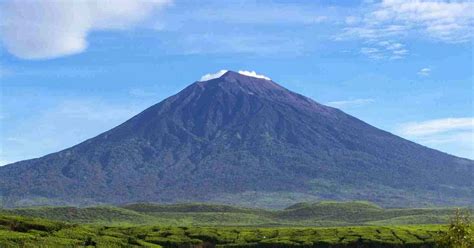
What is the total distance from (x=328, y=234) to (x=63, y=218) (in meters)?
96.9

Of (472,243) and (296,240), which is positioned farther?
(296,240)

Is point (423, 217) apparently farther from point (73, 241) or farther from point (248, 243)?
point (73, 241)

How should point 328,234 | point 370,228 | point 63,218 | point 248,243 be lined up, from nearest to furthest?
point 248,243 → point 328,234 → point 370,228 → point 63,218

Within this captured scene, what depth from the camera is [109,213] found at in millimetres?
191000

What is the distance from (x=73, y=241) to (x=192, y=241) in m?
28.1

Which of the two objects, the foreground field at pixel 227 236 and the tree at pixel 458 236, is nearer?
the tree at pixel 458 236

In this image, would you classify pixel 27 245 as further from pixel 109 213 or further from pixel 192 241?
pixel 109 213

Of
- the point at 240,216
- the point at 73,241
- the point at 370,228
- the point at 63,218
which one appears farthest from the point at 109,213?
the point at 73,241

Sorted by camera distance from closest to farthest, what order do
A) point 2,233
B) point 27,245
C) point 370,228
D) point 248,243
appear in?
1. point 27,245
2. point 2,233
3. point 248,243
4. point 370,228

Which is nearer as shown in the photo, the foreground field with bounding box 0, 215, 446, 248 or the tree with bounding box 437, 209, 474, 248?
the tree with bounding box 437, 209, 474, 248

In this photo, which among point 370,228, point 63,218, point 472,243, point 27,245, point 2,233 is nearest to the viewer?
point 472,243

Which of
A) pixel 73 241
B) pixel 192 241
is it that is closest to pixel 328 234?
pixel 192 241

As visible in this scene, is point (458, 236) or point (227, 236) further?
point (227, 236)

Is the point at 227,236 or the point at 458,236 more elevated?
the point at 227,236
